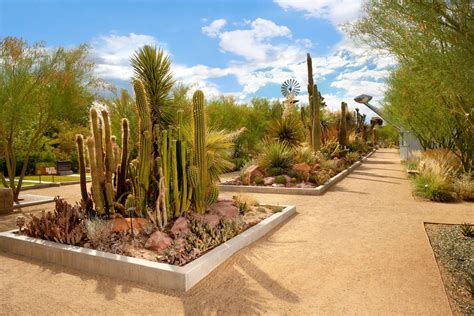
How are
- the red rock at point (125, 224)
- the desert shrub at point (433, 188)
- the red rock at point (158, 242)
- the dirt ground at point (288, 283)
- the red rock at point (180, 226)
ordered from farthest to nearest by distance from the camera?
1. the desert shrub at point (433, 188)
2. the red rock at point (125, 224)
3. the red rock at point (180, 226)
4. the red rock at point (158, 242)
5. the dirt ground at point (288, 283)

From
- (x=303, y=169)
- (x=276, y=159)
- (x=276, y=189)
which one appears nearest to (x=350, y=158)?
(x=276, y=159)

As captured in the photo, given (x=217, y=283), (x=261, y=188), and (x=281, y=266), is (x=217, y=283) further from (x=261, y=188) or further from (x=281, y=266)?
(x=261, y=188)

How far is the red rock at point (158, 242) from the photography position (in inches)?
204

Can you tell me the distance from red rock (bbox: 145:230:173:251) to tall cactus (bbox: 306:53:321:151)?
1375 centimetres

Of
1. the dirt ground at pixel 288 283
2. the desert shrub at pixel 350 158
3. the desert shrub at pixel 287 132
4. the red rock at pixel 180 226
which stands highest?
the desert shrub at pixel 287 132

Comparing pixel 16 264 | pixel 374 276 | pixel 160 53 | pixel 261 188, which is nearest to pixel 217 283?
pixel 374 276

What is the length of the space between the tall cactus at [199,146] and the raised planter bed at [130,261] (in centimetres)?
106

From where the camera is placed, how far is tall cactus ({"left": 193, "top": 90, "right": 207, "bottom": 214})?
21.4ft

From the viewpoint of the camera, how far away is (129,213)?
6184 millimetres

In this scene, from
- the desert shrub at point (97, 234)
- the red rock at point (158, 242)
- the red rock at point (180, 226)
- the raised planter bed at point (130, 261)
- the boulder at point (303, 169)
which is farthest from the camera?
the boulder at point (303, 169)

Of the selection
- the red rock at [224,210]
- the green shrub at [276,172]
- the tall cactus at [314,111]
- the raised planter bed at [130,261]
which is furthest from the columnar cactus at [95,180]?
the tall cactus at [314,111]

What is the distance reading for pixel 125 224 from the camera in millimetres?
5922

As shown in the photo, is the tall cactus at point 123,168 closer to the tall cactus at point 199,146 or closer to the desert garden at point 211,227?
the desert garden at point 211,227

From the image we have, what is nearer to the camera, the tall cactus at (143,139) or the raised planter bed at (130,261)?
the raised planter bed at (130,261)
